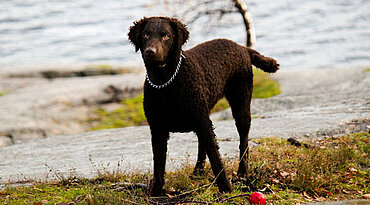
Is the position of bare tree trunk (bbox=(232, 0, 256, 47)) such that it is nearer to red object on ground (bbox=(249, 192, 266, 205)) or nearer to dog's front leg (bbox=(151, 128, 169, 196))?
dog's front leg (bbox=(151, 128, 169, 196))

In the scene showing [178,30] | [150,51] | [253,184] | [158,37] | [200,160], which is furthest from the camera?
[200,160]

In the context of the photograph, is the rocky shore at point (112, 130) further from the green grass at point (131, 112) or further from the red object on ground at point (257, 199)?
the red object on ground at point (257, 199)

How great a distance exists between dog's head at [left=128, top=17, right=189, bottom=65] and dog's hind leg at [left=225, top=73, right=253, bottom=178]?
3.43ft

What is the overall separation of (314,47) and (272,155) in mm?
14038

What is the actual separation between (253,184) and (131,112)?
7.17 m

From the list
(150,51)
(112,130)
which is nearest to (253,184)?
(150,51)

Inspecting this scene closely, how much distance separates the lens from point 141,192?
4.47m

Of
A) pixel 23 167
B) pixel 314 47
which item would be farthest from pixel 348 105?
pixel 314 47

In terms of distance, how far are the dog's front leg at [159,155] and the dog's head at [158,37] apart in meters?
0.78

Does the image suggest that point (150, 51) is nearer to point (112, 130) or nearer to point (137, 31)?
point (137, 31)

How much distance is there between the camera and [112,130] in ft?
28.2

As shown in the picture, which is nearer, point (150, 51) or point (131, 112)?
point (150, 51)

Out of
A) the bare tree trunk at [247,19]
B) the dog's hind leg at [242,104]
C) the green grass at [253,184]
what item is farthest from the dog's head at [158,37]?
the bare tree trunk at [247,19]

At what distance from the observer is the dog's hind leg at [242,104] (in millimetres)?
4793
